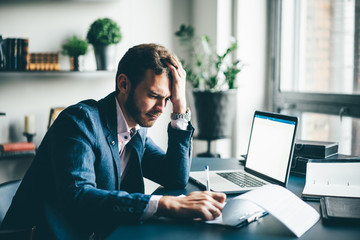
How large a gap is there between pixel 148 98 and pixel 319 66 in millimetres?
1752

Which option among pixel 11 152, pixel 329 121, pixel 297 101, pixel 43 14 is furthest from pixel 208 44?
pixel 11 152

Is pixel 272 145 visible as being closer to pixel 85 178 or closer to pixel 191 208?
pixel 191 208

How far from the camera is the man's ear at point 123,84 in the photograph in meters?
1.54

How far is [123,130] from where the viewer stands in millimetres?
1569

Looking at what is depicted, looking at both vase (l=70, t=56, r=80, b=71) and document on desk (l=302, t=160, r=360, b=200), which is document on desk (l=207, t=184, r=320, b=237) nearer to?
document on desk (l=302, t=160, r=360, b=200)

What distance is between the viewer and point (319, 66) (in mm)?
2830

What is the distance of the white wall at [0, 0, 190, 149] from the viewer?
116 inches

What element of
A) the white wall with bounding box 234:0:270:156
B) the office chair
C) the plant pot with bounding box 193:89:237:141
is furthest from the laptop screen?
the white wall with bounding box 234:0:270:156

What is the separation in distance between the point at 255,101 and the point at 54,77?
1599 mm

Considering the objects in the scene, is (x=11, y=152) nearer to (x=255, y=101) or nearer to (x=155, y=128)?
(x=155, y=128)

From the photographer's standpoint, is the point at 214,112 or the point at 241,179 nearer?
the point at 241,179

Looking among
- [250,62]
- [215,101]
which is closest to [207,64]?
[250,62]

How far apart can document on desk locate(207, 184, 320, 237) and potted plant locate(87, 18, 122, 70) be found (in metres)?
2.02

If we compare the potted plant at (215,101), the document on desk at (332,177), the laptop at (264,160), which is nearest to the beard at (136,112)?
the laptop at (264,160)
